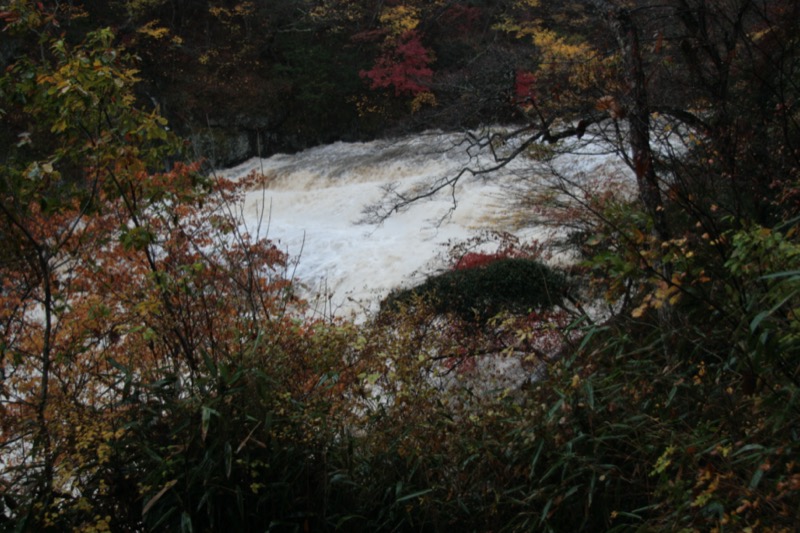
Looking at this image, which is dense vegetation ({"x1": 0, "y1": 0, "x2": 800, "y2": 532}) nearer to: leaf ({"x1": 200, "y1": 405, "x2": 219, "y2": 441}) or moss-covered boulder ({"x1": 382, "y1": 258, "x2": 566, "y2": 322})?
leaf ({"x1": 200, "y1": 405, "x2": 219, "y2": 441})

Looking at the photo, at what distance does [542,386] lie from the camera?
3912 millimetres

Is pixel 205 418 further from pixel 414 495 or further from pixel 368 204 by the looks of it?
pixel 368 204

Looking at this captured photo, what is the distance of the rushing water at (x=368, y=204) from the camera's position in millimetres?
12531

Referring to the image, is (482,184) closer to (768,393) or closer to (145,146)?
(145,146)

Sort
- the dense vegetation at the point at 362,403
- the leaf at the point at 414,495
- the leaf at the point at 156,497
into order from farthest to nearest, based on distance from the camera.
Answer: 1. the leaf at the point at 414,495
2. the leaf at the point at 156,497
3. the dense vegetation at the point at 362,403

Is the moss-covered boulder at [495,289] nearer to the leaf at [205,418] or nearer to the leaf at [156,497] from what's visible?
the leaf at [205,418]

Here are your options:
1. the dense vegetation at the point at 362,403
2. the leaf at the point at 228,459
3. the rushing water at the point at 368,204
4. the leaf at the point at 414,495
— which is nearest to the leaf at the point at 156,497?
the dense vegetation at the point at 362,403

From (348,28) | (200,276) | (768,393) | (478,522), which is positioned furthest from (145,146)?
(348,28)

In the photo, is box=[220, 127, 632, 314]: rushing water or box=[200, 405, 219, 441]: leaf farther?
box=[220, 127, 632, 314]: rushing water

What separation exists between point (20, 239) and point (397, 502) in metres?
2.66

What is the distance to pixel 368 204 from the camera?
646 inches

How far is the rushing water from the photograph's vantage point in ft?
41.1

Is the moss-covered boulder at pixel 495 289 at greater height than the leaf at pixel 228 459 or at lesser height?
lesser

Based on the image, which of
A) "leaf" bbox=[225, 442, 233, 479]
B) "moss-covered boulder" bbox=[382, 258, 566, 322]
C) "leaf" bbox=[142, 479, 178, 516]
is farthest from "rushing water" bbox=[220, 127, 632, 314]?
"leaf" bbox=[142, 479, 178, 516]
